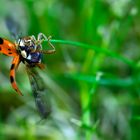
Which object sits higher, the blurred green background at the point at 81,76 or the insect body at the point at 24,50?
the blurred green background at the point at 81,76

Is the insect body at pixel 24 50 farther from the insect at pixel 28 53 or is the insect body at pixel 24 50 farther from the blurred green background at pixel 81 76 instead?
the blurred green background at pixel 81 76

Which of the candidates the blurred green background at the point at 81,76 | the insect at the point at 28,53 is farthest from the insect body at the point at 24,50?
the blurred green background at the point at 81,76

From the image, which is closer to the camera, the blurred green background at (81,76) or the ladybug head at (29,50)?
the ladybug head at (29,50)

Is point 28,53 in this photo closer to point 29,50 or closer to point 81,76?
point 29,50

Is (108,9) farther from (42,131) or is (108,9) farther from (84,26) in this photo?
(42,131)

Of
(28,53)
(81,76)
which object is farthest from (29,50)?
(81,76)

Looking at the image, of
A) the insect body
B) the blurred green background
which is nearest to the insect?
the insect body

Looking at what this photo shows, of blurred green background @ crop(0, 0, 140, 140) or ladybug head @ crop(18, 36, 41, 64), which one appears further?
blurred green background @ crop(0, 0, 140, 140)

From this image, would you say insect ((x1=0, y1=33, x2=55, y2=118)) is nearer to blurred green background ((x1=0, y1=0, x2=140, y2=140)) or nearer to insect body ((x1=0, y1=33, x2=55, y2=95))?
insect body ((x1=0, y1=33, x2=55, y2=95))

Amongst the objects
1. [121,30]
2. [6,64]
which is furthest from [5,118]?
[121,30]
